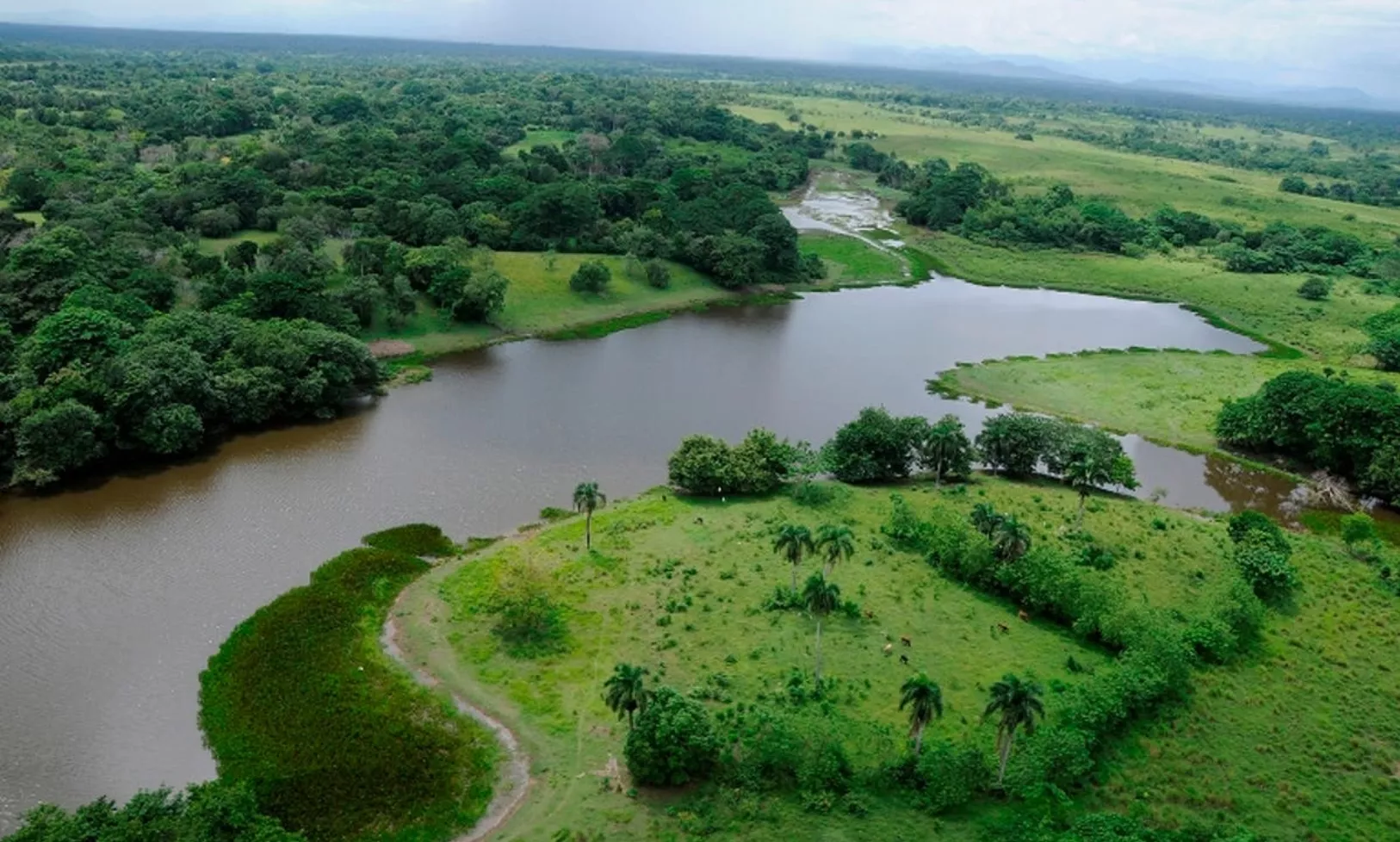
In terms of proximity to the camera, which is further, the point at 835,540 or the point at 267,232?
the point at 267,232

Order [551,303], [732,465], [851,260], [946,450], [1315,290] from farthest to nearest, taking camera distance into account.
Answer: [851,260] → [1315,290] → [551,303] → [946,450] → [732,465]

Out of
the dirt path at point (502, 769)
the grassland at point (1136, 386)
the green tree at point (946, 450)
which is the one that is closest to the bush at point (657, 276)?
the grassland at point (1136, 386)

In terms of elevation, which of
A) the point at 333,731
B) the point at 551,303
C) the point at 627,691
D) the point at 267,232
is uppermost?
the point at 267,232

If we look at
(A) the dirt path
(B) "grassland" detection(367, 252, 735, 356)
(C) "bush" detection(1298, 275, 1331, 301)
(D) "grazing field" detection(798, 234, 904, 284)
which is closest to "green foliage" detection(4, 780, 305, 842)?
(A) the dirt path

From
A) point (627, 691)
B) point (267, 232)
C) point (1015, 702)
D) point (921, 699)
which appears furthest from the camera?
point (267, 232)

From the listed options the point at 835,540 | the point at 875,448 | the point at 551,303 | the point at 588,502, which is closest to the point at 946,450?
the point at 875,448

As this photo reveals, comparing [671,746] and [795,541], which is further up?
[795,541]

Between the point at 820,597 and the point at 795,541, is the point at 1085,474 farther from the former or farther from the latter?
the point at 820,597
